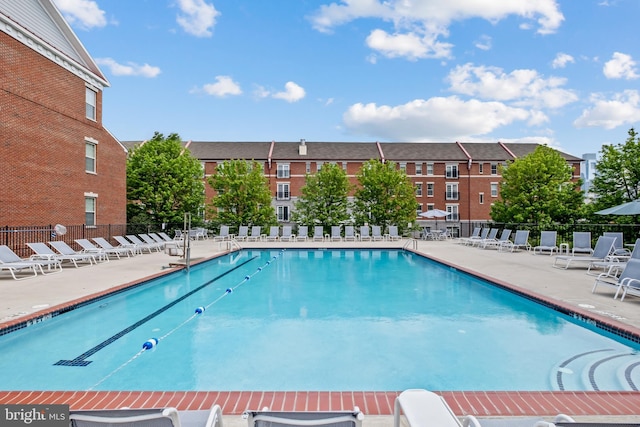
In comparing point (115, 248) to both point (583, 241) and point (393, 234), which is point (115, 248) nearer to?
point (393, 234)

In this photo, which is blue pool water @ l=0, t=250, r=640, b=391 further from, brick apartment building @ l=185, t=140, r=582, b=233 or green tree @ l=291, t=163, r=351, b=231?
brick apartment building @ l=185, t=140, r=582, b=233

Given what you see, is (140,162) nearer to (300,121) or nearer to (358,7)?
(358,7)

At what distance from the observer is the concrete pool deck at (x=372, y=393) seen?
3.39 m

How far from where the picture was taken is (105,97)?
21.6m

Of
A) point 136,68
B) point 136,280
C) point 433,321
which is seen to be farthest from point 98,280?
point 136,68

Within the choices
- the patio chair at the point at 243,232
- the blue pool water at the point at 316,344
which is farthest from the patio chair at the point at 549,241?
the patio chair at the point at 243,232

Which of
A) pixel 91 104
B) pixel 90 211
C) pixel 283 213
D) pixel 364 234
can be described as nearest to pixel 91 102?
pixel 91 104

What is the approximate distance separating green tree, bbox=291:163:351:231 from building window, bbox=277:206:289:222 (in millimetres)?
13157

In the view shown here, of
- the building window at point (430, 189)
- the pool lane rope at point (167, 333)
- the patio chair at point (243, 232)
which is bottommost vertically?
the pool lane rope at point (167, 333)

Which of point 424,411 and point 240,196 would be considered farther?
point 240,196

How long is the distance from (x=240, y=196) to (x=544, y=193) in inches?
786

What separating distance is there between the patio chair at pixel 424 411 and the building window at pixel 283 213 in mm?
40878

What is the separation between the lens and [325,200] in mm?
29984

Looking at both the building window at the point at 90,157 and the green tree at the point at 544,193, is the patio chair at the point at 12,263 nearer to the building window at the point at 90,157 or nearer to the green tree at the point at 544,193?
the building window at the point at 90,157
